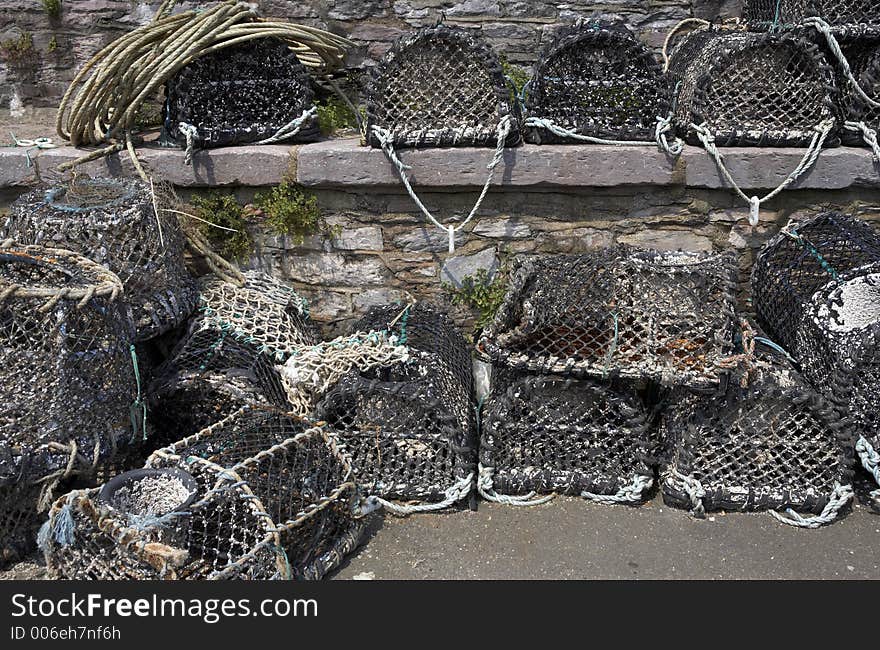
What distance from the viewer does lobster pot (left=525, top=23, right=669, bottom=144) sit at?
13.1 ft

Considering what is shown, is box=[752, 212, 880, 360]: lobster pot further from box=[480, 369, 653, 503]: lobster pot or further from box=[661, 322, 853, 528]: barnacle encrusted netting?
box=[480, 369, 653, 503]: lobster pot

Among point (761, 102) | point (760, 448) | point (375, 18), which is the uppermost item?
point (375, 18)

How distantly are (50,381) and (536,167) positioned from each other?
246 cm

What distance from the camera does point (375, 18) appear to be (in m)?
5.45

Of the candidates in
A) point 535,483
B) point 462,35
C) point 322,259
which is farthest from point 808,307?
point 322,259

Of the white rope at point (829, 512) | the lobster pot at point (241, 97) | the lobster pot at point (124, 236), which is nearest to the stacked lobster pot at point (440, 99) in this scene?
the lobster pot at point (241, 97)

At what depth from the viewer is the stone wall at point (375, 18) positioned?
17.8 ft

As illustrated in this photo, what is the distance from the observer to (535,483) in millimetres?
3498

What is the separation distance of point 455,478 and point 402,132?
5.87 feet

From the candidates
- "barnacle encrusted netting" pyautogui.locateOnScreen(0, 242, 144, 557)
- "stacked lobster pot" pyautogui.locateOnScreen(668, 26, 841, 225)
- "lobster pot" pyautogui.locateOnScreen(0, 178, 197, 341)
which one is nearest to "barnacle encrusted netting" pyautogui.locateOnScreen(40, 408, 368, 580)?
"barnacle encrusted netting" pyautogui.locateOnScreen(0, 242, 144, 557)

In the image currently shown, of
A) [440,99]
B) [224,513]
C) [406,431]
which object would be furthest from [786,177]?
[224,513]

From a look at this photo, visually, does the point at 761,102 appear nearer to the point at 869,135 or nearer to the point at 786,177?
the point at 786,177

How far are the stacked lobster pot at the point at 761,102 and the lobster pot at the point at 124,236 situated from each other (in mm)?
2681

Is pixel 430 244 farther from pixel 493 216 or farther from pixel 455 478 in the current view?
pixel 455 478
